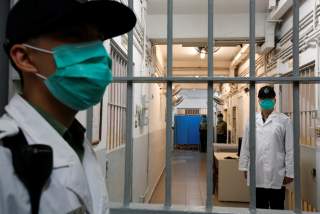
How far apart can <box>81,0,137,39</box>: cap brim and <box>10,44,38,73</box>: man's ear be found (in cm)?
20

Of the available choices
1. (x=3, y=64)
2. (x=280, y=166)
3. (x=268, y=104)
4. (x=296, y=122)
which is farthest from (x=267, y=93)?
(x=3, y=64)

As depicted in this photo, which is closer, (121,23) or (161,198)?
(121,23)

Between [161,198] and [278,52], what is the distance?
11.3ft

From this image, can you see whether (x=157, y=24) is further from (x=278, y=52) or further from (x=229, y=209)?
(x=229, y=209)

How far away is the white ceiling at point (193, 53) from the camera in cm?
796

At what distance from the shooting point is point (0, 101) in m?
1.38

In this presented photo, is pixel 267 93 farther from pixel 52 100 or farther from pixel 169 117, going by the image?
pixel 52 100

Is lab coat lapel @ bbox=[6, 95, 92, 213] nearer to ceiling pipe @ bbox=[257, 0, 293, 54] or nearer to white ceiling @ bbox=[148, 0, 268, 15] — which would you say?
ceiling pipe @ bbox=[257, 0, 293, 54]

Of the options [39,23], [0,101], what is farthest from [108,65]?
[0,101]

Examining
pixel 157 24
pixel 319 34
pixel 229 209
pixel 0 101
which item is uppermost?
pixel 157 24

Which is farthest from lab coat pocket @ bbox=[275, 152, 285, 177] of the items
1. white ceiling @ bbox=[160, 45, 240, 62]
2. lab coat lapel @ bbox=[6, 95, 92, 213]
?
white ceiling @ bbox=[160, 45, 240, 62]

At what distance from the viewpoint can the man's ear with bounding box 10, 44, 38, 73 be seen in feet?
2.80

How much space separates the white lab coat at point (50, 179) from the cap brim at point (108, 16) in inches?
13.4

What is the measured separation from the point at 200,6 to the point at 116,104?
8.99 ft
